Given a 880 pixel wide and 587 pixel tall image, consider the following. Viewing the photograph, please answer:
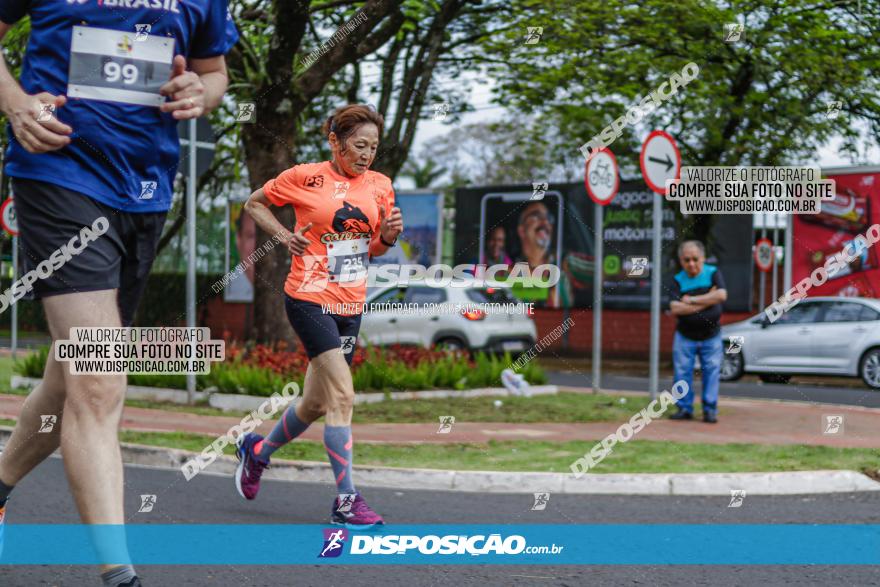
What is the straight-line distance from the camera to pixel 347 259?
5.03 meters

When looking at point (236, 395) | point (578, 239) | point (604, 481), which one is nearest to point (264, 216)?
point (604, 481)

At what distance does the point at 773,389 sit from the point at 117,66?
15150mm

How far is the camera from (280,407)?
10.7m

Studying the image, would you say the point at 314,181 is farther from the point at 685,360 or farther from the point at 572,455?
the point at 685,360

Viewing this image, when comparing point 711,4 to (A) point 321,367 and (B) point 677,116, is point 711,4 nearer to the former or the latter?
(B) point 677,116

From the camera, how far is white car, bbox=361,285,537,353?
17.9 metres

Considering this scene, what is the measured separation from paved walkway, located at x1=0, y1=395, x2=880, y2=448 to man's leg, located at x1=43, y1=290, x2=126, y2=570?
5.45 meters

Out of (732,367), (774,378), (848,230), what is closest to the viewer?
(732,367)

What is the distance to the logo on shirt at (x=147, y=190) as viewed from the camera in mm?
3047

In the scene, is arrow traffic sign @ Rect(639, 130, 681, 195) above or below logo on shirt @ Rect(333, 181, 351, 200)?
above

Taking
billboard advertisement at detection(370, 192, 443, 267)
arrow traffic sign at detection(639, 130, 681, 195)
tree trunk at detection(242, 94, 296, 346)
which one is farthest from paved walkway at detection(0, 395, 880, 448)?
billboard advertisement at detection(370, 192, 443, 267)

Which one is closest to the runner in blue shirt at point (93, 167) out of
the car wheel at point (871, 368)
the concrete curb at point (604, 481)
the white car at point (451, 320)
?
the concrete curb at point (604, 481)

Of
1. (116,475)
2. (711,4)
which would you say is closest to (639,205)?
(711,4)

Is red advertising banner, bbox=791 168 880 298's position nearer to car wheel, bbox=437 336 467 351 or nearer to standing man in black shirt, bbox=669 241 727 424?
car wheel, bbox=437 336 467 351
